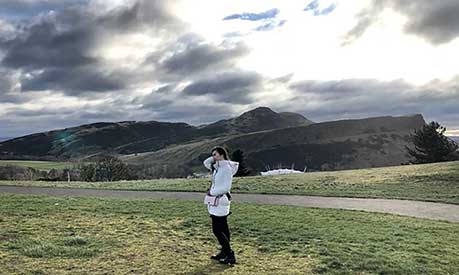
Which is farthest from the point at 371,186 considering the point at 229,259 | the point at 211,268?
the point at 211,268

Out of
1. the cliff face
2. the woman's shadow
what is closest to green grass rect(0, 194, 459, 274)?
the woman's shadow

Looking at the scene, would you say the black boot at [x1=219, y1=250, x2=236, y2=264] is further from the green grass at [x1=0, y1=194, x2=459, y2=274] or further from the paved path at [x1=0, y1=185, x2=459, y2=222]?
the paved path at [x1=0, y1=185, x2=459, y2=222]

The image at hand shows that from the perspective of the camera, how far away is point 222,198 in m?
8.56

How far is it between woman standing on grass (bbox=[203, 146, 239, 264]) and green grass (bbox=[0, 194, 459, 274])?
0.93 feet

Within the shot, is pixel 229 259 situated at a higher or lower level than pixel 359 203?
higher

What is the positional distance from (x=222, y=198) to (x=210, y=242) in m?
2.26

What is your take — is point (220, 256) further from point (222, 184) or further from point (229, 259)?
point (222, 184)

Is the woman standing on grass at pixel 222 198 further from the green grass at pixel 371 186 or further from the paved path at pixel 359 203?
the green grass at pixel 371 186

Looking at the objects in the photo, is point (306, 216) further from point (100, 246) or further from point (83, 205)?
point (83, 205)

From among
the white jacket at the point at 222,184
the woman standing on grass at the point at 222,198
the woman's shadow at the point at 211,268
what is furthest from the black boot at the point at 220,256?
the white jacket at the point at 222,184

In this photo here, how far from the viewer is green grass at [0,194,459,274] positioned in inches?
325

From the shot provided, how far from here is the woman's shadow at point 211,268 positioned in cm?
795

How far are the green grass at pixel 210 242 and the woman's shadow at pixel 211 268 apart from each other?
2 centimetres

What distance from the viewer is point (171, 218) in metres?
13.8
